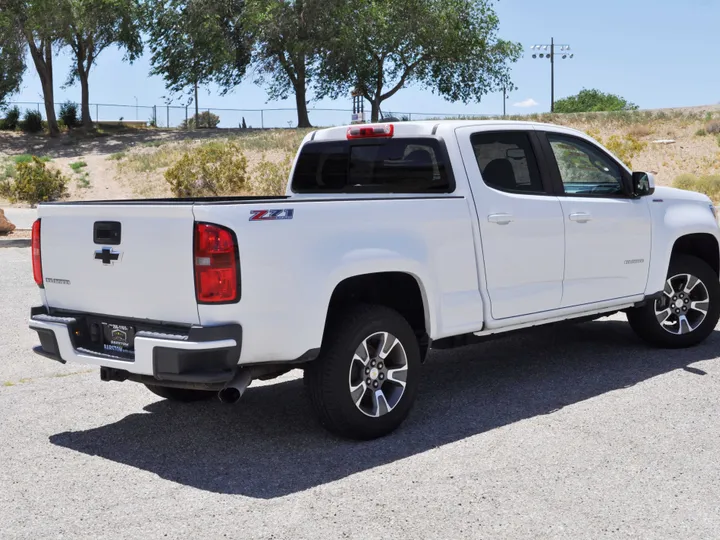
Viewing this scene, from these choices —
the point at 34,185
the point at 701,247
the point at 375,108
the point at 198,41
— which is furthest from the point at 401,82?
the point at 701,247

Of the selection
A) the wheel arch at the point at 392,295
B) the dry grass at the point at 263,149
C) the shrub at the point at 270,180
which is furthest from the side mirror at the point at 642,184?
the dry grass at the point at 263,149

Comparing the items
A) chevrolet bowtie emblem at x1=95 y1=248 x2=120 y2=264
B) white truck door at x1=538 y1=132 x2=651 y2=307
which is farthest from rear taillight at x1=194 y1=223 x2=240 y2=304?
white truck door at x1=538 y1=132 x2=651 y2=307

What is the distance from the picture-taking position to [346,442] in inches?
232

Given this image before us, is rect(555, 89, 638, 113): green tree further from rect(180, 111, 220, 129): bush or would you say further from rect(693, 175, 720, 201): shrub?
rect(693, 175, 720, 201): shrub

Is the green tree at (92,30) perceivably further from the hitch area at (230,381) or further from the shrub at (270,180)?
the hitch area at (230,381)

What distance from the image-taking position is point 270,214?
5.24m

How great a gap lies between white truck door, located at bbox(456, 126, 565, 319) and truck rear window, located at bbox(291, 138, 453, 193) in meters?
0.26

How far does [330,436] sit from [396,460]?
0.64 meters

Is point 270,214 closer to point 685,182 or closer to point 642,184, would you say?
point 642,184

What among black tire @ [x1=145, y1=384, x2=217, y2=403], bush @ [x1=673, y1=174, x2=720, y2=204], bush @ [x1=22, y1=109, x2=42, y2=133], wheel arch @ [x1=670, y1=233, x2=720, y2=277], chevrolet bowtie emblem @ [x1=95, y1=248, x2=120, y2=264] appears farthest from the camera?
bush @ [x1=22, y1=109, x2=42, y2=133]

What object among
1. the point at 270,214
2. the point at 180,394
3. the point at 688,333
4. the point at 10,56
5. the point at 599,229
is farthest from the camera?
the point at 10,56

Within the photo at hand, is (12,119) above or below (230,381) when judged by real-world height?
above

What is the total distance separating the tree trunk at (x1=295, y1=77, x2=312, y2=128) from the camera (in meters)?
55.8

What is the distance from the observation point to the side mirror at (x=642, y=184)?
771 centimetres
